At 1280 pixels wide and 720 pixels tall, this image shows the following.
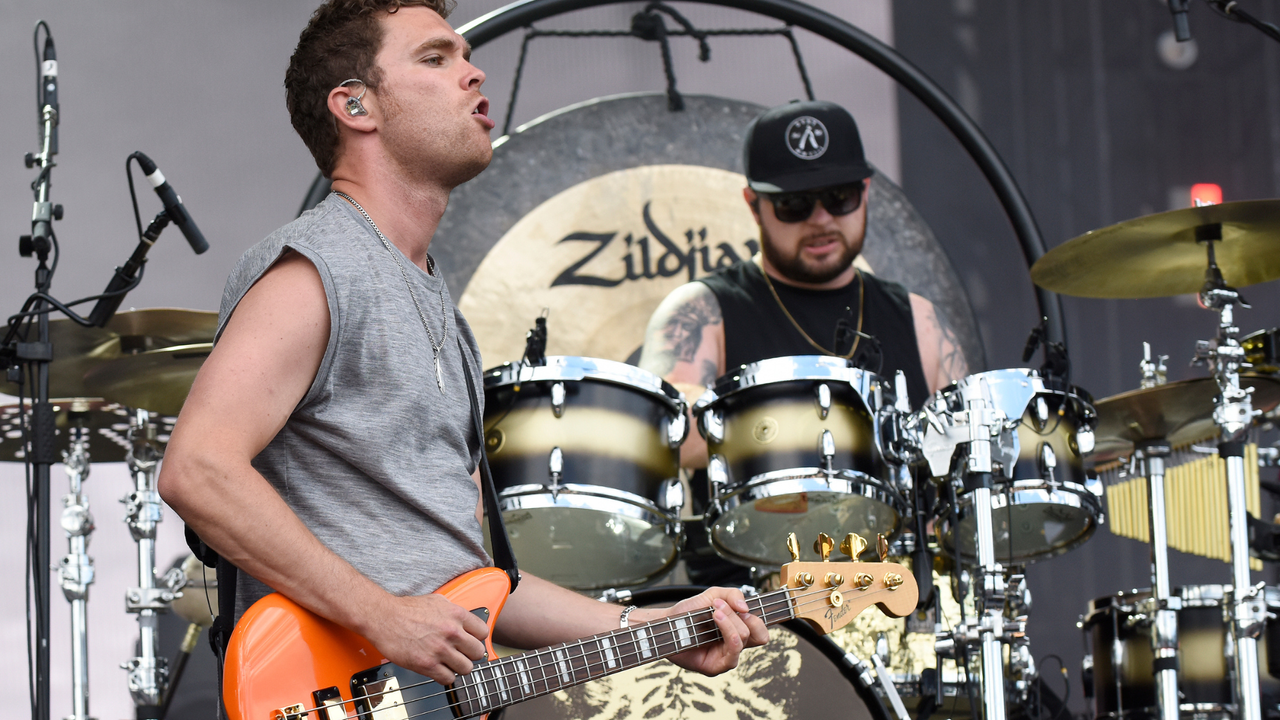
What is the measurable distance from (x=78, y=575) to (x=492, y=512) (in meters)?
2.10

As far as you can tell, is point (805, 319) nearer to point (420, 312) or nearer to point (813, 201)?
point (813, 201)

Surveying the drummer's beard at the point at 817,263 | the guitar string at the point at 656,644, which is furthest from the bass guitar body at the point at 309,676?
the drummer's beard at the point at 817,263

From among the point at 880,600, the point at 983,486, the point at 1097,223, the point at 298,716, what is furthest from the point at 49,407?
the point at 1097,223

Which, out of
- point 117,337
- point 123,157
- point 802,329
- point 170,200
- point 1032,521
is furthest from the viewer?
point 123,157

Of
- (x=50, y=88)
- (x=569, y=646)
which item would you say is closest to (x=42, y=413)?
(x=50, y=88)

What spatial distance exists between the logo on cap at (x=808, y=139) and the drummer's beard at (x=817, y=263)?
351 mm

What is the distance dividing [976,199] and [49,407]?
429 cm

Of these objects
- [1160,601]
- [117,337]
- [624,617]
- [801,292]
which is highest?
[801,292]

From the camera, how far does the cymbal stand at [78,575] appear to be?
11.6ft

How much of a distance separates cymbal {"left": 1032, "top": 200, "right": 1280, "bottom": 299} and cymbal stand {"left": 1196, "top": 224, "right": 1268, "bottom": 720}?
67 millimetres

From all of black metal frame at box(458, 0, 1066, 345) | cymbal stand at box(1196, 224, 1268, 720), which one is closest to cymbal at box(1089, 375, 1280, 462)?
cymbal stand at box(1196, 224, 1268, 720)

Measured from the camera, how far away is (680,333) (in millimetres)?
4363

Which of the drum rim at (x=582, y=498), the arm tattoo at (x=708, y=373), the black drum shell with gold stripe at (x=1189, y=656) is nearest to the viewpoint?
the drum rim at (x=582, y=498)

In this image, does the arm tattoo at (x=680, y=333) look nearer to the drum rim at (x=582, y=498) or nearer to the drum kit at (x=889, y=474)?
the drum kit at (x=889, y=474)
